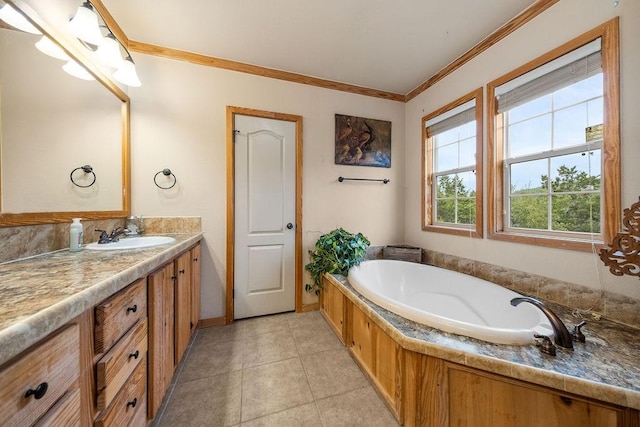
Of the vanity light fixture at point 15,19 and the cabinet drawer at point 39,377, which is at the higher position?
the vanity light fixture at point 15,19

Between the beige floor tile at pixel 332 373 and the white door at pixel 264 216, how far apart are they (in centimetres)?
75

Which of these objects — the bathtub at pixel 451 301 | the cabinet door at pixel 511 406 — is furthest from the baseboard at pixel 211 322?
the cabinet door at pixel 511 406

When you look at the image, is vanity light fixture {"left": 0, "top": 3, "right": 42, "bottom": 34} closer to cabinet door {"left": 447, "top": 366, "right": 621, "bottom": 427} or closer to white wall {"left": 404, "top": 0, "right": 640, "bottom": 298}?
cabinet door {"left": 447, "top": 366, "right": 621, "bottom": 427}

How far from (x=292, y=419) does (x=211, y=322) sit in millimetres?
1236

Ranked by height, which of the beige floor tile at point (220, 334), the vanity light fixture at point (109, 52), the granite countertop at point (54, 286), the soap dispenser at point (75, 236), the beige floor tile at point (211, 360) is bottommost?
the beige floor tile at point (211, 360)

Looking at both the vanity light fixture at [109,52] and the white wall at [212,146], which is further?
the white wall at [212,146]

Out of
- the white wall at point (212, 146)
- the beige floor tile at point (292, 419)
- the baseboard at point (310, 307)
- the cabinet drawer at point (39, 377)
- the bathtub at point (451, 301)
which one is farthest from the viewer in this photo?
the baseboard at point (310, 307)

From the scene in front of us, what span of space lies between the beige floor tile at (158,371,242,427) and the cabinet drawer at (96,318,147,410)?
47 cm

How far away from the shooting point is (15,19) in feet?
3.22

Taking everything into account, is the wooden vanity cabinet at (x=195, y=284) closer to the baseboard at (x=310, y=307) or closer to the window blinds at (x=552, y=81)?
the baseboard at (x=310, y=307)

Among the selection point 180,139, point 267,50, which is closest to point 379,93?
point 267,50

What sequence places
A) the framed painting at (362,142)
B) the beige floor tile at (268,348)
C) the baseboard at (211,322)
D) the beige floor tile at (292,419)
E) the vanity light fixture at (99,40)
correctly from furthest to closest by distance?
1. the framed painting at (362,142)
2. the baseboard at (211,322)
3. the beige floor tile at (268,348)
4. the vanity light fixture at (99,40)
5. the beige floor tile at (292,419)

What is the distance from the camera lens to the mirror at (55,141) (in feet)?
3.27

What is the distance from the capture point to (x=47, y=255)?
→ 3.59 feet
